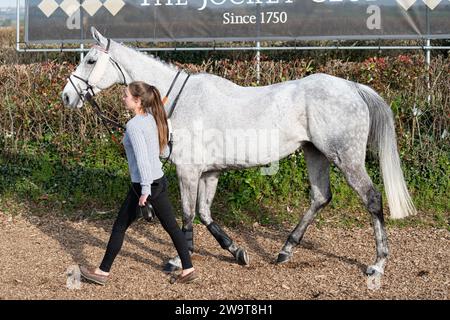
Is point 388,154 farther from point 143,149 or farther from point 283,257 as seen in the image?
point 143,149

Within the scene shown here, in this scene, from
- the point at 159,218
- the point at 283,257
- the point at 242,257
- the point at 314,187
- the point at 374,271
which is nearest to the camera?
the point at 159,218

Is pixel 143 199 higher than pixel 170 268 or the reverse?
higher

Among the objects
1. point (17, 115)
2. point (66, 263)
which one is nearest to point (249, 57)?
point (17, 115)

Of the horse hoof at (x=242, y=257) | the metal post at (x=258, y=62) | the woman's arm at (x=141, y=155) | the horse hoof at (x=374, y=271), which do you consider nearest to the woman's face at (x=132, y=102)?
the woman's arm at (x=141, y=155)

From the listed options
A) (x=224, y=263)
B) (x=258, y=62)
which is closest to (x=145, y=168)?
(x=224, y=263)

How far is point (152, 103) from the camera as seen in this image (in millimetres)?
6422

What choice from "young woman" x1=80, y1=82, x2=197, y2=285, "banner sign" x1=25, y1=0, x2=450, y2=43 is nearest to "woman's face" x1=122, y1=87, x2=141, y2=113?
"young woman" x1=80, y1=82, x2=197, y2=285

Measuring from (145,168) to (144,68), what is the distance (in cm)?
148

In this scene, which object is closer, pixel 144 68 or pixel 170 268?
pixel 170 268

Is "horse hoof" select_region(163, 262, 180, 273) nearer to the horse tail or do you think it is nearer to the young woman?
the young woman

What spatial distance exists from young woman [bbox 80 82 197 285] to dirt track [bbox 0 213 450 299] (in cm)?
23

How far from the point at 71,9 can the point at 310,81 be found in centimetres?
529

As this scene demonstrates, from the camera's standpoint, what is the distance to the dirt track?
6410 millimetres

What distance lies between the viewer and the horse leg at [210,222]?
7.30 m
